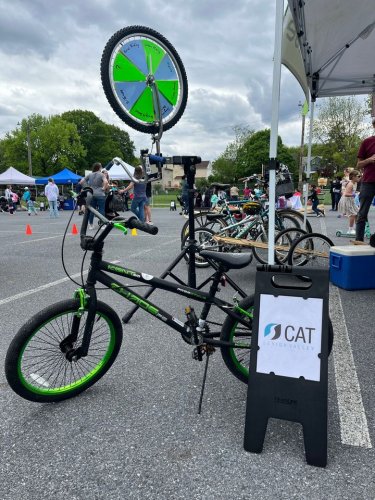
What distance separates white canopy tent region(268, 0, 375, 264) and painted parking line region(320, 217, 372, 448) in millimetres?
949

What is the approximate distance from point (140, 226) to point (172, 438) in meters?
1.16

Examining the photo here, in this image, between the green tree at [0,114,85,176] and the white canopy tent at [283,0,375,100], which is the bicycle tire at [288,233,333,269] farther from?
the green tree at [0,114,85,176]

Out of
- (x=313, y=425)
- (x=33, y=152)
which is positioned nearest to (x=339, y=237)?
(x=313, y=425)

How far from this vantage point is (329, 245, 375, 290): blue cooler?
14.1 feet

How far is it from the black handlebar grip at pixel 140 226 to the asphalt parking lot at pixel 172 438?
106 cm

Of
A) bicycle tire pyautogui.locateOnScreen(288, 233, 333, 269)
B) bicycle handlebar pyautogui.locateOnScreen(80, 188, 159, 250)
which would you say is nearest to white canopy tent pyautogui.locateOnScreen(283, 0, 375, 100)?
bicycle tire pyautogui.locateOnScreen(288, 233, 333, 269)

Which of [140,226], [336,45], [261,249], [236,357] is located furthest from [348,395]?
[336,45]

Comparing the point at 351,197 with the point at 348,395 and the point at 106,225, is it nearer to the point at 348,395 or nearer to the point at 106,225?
the point at 348,395

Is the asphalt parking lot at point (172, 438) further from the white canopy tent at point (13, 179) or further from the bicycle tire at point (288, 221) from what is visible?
the white canopy tent at point (13, 179)

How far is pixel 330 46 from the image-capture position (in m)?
5.44

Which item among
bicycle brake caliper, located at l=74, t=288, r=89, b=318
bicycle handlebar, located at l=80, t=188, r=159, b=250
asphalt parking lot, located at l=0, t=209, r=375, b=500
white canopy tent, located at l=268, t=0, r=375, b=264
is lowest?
asphalt parking lot, located at l=0, t=209, r=375, b=500

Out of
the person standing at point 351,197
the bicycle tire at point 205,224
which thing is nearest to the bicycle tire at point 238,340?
the bicycle tire at point 205,224

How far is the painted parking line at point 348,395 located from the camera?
1.89 metres

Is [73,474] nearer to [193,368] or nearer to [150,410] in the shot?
[150,410]
